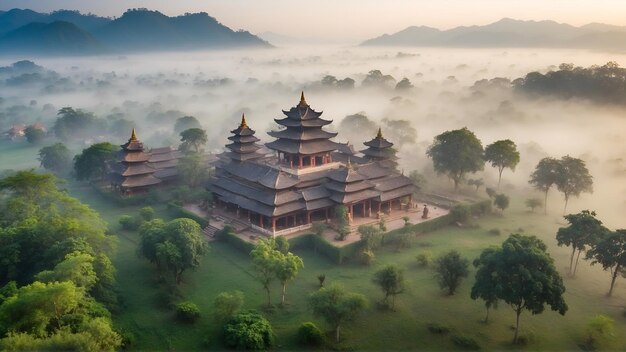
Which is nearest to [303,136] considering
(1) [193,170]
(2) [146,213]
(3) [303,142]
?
(3) [303,142]

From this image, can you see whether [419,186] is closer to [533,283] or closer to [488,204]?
[488,204]

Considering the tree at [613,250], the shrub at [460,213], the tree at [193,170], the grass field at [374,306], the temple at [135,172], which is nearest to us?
the grass field at [374,306]

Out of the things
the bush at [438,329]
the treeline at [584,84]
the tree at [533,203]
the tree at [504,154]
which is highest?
the treeline at [584,84]

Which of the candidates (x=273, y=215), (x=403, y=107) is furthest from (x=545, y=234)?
(x=403, y=107)

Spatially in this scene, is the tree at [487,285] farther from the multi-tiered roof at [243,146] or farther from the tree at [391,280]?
the multi-tiered roof at [243,146]

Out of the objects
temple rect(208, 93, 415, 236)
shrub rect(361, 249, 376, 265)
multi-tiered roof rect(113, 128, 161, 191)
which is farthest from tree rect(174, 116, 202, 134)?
shrub rect(361, 249, 376, 265)

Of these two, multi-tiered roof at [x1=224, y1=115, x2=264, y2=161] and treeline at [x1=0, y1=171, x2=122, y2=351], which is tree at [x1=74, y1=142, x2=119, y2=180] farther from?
multi-tiered roof at [x1=224, y1=115, x2=264, y2=161]

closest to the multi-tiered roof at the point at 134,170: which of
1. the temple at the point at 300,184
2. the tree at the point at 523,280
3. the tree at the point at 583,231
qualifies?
the temple at the point at 300,184

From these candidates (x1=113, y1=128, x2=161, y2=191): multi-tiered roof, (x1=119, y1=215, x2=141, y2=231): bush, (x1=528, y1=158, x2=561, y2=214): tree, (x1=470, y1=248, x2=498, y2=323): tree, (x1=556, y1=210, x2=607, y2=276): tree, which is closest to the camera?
(x1=470, y1=248, x2=498, y2=323): tree
